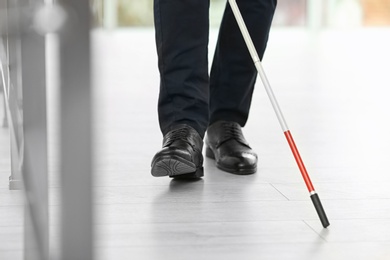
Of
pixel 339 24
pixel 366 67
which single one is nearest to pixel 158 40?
pixel 366 67

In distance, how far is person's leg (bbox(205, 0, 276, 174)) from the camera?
6.56ft

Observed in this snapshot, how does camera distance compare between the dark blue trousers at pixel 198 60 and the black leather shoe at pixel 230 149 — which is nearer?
the dark blue trousers at pixel 198 60

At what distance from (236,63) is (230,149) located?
237 millimetres

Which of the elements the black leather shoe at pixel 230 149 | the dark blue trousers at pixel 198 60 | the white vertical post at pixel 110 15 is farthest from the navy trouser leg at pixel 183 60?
the white vertical post at pixel 110 15

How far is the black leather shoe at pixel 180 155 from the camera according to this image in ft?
5.78

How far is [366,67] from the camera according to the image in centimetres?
532

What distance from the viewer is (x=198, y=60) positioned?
74.4 inches

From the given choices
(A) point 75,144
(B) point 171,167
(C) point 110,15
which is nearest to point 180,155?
(B) point 171,167

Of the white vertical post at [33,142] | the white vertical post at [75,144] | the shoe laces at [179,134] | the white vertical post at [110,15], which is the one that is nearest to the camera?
the white vertical post at [75,144]

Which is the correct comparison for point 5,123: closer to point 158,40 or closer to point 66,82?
point 158,40

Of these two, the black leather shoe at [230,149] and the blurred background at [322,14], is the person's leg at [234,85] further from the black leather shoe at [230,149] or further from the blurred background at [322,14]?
the blurred background at [322,14]

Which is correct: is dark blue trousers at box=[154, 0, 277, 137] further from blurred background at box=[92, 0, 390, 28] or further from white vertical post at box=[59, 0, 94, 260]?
blurred background at box=[92, 0, 390, 28]

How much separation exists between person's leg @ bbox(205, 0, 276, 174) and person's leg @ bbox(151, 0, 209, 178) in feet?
0.38

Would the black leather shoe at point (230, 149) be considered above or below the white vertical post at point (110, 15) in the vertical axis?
above
